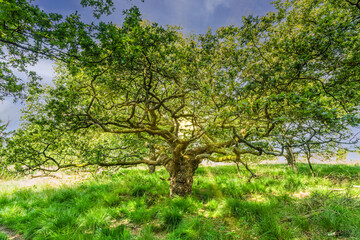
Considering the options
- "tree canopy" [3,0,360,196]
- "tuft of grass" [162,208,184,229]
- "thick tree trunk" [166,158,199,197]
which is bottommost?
"tuft of grass" [162,208,184,229]

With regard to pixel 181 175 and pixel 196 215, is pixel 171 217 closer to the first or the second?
pixel 196 215

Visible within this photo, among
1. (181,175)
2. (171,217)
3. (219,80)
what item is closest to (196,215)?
(171,217)

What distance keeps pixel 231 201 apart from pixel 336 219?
9.45 ft

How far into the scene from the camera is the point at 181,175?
739cm

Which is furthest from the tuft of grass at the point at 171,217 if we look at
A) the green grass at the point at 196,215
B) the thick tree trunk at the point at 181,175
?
the thick tree trunk at the point at 181,175

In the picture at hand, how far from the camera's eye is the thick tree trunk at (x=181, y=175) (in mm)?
7302

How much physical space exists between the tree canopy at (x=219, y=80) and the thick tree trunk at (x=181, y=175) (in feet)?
0.16

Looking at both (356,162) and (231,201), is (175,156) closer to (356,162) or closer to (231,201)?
(231,201)

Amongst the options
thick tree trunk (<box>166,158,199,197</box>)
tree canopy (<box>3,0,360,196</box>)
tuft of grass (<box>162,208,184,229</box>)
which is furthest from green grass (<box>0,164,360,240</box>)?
A: tree canopy (<box>3,0,360,196</box>)

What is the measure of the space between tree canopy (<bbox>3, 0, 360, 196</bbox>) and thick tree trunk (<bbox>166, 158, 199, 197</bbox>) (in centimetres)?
5

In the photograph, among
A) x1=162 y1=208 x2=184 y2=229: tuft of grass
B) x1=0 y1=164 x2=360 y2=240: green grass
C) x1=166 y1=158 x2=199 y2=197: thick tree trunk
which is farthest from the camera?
x1=166 y1=158 x2=199 y2=197: thick tree trunk

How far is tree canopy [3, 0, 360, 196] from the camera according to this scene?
14.4ft

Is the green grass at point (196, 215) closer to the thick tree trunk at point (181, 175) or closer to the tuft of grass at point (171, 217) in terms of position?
the tuft of grass at point (171, 217)

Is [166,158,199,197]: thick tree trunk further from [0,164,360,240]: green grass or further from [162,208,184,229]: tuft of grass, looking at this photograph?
[162,208,184,229]: tuft of grass
